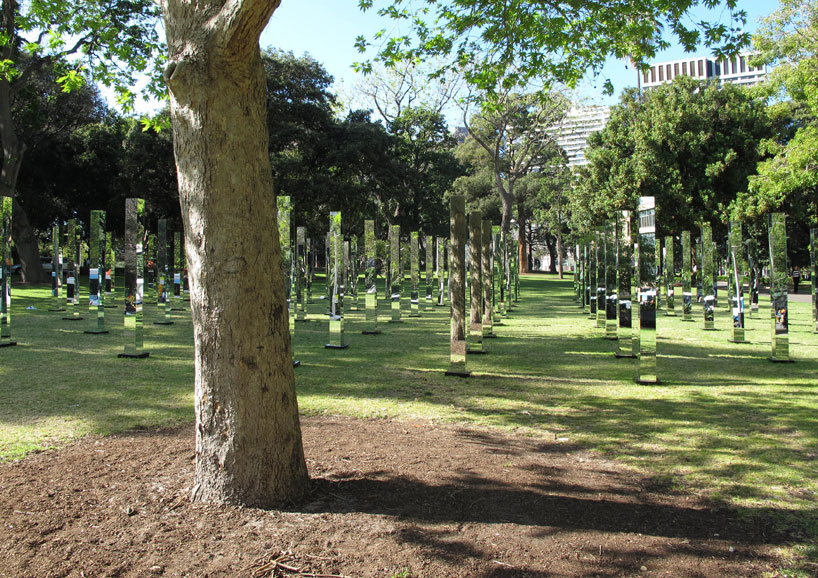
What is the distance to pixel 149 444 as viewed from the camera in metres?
4.75

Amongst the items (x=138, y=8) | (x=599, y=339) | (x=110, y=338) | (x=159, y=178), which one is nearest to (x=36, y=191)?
(x=159, y=178)

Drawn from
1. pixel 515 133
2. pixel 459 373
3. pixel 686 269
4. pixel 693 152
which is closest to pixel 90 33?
pixel 459 373

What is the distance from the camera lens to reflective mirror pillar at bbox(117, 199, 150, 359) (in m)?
8.50

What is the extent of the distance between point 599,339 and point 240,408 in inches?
378

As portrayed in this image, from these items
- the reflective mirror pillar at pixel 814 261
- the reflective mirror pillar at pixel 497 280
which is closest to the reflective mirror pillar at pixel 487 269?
the reflective mirror pillar at pixel 497 280

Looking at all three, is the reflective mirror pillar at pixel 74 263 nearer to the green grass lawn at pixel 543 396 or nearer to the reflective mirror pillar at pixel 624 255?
the green grass lawn at pixel 543 396

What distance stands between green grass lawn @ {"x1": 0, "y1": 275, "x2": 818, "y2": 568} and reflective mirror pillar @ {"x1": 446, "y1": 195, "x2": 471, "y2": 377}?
356 millimetres

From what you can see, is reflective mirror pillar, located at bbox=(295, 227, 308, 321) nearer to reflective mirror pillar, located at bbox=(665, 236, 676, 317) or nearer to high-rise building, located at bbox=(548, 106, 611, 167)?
reflective mirror pillar, located at bbox=(665, 236, 676, 317)

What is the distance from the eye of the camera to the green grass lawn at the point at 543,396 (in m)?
4.47

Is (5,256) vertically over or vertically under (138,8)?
under

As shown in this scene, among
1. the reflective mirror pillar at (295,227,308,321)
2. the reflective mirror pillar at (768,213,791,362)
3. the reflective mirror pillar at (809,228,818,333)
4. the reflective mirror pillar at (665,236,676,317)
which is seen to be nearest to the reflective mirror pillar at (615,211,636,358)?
the reflective mirror pillar at (768,213,791,362)

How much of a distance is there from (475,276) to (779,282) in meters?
4.39

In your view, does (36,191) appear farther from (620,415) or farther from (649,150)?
(620,415)

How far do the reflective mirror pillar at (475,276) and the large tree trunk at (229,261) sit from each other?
575 cm
